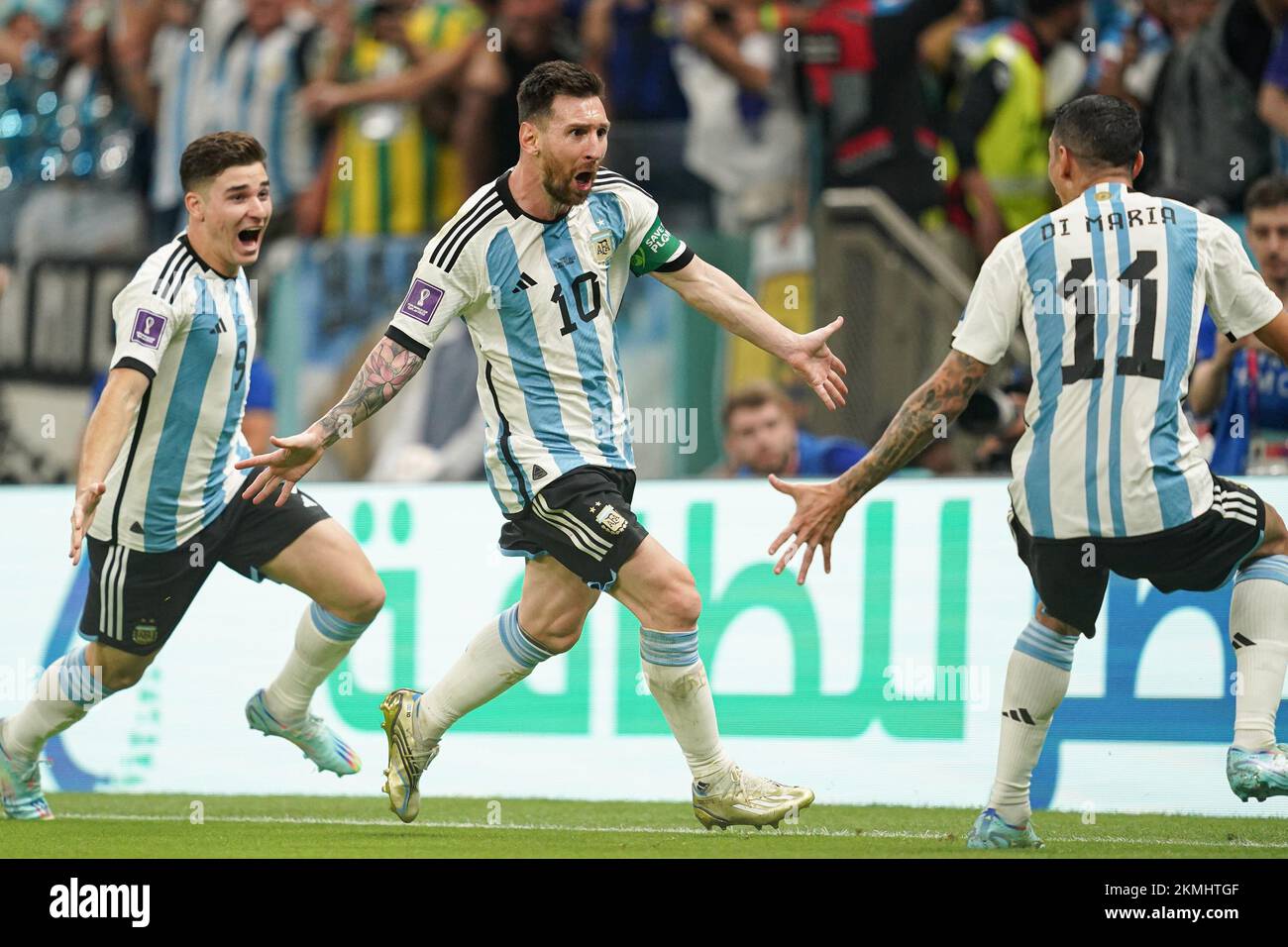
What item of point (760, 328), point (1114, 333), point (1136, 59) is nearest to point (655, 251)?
point (760, 328)

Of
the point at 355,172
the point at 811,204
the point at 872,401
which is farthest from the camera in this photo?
the point at 355,172

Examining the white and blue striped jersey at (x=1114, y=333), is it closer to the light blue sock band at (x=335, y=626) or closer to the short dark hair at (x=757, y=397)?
the light blue sock band at (x=335, y=626)

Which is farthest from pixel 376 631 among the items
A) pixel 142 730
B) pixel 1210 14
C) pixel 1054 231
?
pixel 1210 14

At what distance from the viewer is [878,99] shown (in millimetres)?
10930

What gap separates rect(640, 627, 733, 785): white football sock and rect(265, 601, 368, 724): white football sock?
5.55ft

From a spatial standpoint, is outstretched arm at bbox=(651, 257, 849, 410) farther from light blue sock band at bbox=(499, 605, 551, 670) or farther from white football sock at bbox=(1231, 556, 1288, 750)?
white football sock at bbox=(1231, 556, 1288, 750)

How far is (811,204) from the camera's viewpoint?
438 inches

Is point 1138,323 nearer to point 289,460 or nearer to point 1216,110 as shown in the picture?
point 289,460

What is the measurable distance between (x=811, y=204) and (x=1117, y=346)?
5178mm

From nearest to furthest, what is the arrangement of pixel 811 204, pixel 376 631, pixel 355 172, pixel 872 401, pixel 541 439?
1. pixel 541 439
2. pixel 376 631
3. pixel 872 401
4. pixel 811 204
5. pixel 355 172

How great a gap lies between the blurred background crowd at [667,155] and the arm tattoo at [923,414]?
2405mm

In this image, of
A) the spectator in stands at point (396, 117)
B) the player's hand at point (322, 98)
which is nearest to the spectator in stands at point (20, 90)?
the player's hand at point (322, 98)

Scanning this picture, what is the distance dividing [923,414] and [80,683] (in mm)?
3822

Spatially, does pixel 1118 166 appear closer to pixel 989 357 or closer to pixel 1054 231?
pixel 1054 231
